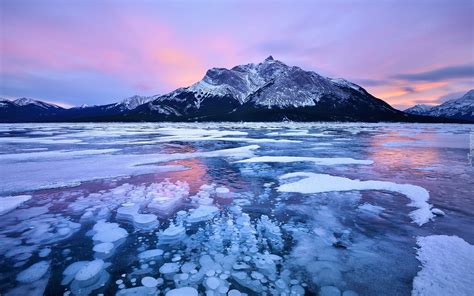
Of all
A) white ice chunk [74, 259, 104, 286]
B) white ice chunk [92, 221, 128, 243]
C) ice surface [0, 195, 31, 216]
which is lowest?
white ice chunk [92, 221, 128, 243]

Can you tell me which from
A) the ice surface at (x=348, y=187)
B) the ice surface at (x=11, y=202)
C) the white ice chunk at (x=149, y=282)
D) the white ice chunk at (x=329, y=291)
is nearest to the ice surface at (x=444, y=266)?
the white ice chunk at (x=329, y=291)

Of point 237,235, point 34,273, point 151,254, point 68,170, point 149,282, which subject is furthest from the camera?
point 68,170

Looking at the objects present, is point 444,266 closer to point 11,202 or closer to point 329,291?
point 329,291

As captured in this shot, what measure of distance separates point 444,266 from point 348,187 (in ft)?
16.9

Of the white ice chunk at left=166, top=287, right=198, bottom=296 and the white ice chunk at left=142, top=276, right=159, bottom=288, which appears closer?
the white ice chunk at left=166, top=287, right=198, bottom=296

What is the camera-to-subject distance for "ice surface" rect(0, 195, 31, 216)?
24.6ft

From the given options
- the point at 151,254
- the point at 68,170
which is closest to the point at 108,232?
the point at 151,254

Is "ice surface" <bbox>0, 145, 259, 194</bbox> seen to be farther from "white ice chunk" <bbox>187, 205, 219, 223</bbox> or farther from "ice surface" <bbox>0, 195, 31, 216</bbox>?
"white ice chunk" <bbox>187, 205, 219, 223</bbox>

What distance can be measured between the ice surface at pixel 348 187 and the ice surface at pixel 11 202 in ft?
26.4

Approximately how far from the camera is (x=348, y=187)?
31.8 ft

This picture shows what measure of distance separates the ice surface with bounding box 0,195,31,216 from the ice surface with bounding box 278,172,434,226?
8058mm

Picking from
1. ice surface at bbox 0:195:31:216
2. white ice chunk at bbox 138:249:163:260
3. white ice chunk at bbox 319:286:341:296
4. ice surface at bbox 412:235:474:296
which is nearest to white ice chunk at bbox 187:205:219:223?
white ice chunk at bbox 138:249:163:260

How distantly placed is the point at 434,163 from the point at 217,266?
15026 millimetres

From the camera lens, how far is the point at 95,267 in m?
4.69
